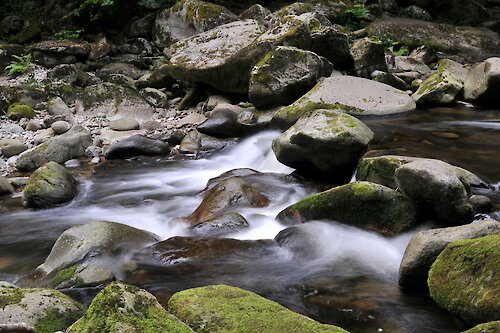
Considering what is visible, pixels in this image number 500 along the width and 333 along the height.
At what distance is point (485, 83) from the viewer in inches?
338

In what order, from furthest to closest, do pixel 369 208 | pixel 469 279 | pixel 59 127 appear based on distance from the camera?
1. pixel 59 127
2. pixel 369 208
3. pixel 469 279

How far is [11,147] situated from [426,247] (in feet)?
28.9

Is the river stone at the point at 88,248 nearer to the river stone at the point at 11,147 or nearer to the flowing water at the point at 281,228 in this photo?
the flowing water at the point at 281,228

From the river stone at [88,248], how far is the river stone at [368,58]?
8254 mm

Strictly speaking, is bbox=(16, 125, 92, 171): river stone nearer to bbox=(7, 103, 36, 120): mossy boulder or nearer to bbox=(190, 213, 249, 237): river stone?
bbox=(7, 103, 36, 120): mossy boulder

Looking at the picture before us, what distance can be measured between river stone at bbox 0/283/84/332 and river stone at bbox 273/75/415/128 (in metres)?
5.80

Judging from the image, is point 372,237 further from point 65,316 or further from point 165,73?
point 165,73

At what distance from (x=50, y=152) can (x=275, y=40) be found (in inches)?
223

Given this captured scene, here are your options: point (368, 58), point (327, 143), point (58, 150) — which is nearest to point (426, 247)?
point (327, 143)

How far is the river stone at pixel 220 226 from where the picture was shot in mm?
4699

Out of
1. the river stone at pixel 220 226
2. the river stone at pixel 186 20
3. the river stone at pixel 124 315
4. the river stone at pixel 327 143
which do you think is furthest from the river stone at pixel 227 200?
the river stone at pixel 186 20

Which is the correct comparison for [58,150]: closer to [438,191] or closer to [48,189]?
[48,189]

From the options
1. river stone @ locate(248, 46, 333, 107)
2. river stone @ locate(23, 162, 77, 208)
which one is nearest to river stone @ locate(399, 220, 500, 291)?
river stone @ locate(23, 162, 77, 208)

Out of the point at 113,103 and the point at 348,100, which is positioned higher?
the point at 348,100
